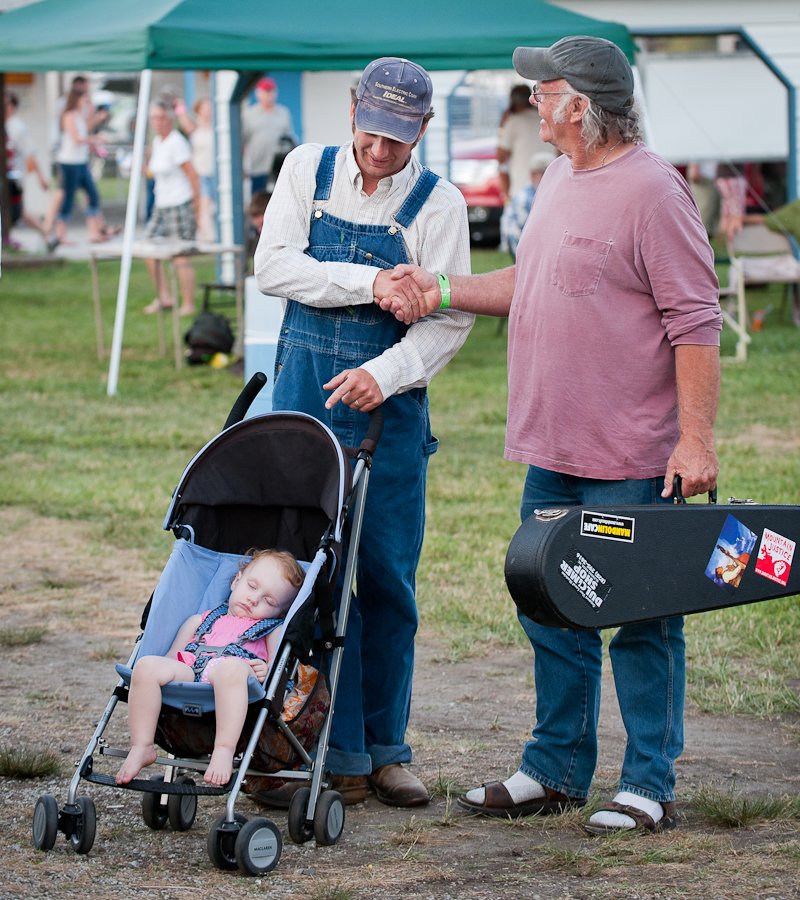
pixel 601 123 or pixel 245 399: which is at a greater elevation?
pixel 601 123

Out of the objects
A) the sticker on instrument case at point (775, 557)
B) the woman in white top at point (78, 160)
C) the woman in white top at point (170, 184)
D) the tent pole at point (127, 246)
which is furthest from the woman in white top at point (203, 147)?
the sticker on instrument case at point (775, 557)

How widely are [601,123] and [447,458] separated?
5690 mm

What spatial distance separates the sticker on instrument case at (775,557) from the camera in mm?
3932

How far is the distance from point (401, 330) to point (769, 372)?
8.78m

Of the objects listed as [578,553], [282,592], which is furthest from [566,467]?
[282,592]

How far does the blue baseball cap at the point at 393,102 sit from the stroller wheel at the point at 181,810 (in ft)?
5.77

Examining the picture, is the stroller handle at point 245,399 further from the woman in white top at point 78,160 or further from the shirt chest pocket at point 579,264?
the woman in white top at point 78,160

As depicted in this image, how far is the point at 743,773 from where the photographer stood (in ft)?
→ 15.3

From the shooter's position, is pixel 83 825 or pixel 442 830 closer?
pixel 83 825

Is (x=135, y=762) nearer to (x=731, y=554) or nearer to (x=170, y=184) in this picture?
(x=731, y=554)

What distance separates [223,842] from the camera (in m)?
3.67

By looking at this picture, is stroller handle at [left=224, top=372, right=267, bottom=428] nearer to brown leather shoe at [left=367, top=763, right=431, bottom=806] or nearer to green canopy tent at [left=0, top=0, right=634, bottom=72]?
brown leather shoe at [left=367, top=763, right=431, bottom=806]

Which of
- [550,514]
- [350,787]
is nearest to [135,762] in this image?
[350,787]

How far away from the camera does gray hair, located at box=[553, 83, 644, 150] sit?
3826 mm
